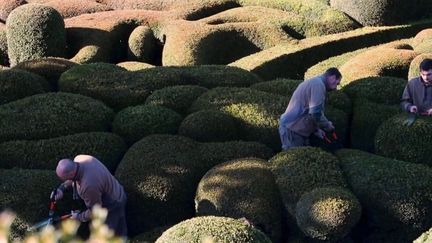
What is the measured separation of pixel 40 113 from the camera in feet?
26.4

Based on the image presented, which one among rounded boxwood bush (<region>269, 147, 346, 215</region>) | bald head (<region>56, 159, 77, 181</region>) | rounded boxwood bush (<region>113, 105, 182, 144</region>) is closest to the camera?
bald head (<region>56, 159, 77, 181</region>)

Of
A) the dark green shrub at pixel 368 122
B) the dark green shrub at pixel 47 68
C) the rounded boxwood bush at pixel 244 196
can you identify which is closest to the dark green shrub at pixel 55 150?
the rounded boxwood bush at pixel 244 196

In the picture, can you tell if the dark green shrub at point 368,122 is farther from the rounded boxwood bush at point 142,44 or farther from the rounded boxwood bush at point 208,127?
the rounded boxwood bush at point 142,44

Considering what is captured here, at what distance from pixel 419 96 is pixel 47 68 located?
16.5ft

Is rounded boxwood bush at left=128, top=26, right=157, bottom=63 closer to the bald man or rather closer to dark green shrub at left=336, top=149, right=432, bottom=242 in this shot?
the bald man

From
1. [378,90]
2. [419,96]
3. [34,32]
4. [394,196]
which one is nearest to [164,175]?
[394,196]

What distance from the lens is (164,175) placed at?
7230mm

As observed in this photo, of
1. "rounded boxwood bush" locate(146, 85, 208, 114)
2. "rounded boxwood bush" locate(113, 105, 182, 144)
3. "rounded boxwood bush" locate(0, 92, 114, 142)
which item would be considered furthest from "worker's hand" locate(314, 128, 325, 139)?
"rounded boxwood bush" locate(0, 92, 114, 142)

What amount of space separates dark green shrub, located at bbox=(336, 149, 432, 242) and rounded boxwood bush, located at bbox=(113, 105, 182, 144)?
230 cm

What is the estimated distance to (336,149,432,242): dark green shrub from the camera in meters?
6.60

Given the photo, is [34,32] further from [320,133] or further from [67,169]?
[320,133]

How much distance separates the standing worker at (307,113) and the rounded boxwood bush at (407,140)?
739 millimetres

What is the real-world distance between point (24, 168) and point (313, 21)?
22.7 ft

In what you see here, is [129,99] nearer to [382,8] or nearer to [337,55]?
[337,55]
